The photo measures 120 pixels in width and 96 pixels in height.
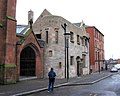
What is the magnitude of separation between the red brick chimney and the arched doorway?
261 inches

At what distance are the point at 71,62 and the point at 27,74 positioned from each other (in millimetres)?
9026

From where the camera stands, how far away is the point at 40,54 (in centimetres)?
3177

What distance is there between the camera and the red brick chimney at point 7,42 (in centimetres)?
2209

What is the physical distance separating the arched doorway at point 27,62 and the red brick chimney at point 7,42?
21.8 ft

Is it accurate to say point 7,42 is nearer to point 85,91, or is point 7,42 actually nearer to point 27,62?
point 27,62

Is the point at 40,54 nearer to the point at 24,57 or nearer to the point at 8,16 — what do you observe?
the point at 24,57

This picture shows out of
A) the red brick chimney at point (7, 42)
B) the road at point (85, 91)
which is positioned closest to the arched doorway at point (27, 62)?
the red brick chimney at point (7, 42)

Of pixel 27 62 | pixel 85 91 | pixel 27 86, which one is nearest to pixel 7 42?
pixel 27 86

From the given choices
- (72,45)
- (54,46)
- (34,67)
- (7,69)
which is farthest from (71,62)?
(7,69)

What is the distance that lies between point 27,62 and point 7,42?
835 cm

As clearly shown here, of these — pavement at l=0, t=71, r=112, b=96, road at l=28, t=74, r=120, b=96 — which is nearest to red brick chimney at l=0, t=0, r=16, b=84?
pavement at l=0, t=71, r=112, b=96

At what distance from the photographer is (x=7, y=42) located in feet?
73.8

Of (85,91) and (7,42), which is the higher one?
(7,42)

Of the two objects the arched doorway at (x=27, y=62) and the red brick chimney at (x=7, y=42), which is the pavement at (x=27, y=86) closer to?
the red brick chimney at (x=7, y=42)
